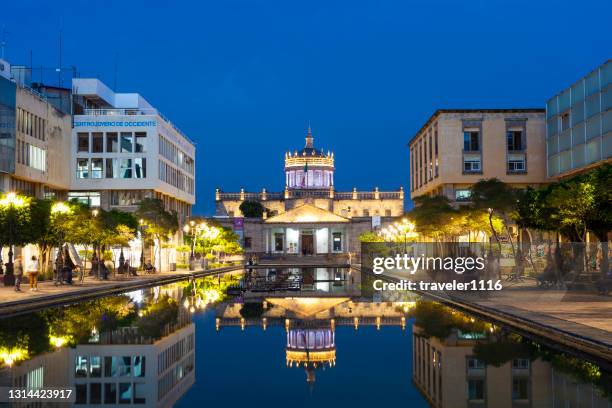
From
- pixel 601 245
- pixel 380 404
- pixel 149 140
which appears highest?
pixel 149 140

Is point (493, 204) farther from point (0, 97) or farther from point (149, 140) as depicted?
point (149, 140)

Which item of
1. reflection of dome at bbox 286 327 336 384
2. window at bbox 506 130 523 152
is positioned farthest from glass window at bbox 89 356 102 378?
window at bbox 506 130 523 152

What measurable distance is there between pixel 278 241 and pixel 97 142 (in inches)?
2694

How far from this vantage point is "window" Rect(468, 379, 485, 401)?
14.1 meters

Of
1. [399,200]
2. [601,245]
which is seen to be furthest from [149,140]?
[399,200]

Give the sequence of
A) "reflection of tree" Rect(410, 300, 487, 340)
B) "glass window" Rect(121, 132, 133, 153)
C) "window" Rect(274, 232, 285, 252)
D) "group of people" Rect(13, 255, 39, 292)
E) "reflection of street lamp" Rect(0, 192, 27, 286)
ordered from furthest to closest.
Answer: "window" Rect(274, 232, 285, 252) < "glass window" Rect(121, 132, 133, 153) < "reflection of street lamp" Rect(0, 192, 27, 286) < "group of people" Rect(13, 255, 39, 292) < "reflection of tree" Rect(410, 300, 487, 340)

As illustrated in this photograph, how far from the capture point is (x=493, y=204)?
50562 millimetres

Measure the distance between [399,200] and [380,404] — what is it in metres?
168

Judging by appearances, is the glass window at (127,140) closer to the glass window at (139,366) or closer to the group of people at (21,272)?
the group of people at (21,272)

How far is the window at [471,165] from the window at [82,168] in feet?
134

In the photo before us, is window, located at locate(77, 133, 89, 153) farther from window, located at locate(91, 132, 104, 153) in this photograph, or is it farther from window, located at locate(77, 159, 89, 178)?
window, located at locate(77, 159, 89, 178)

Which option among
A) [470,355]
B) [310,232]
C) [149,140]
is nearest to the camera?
[470,355]

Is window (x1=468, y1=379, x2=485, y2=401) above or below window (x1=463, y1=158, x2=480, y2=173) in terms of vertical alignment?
below

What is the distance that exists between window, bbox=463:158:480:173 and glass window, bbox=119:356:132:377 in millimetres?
72098
